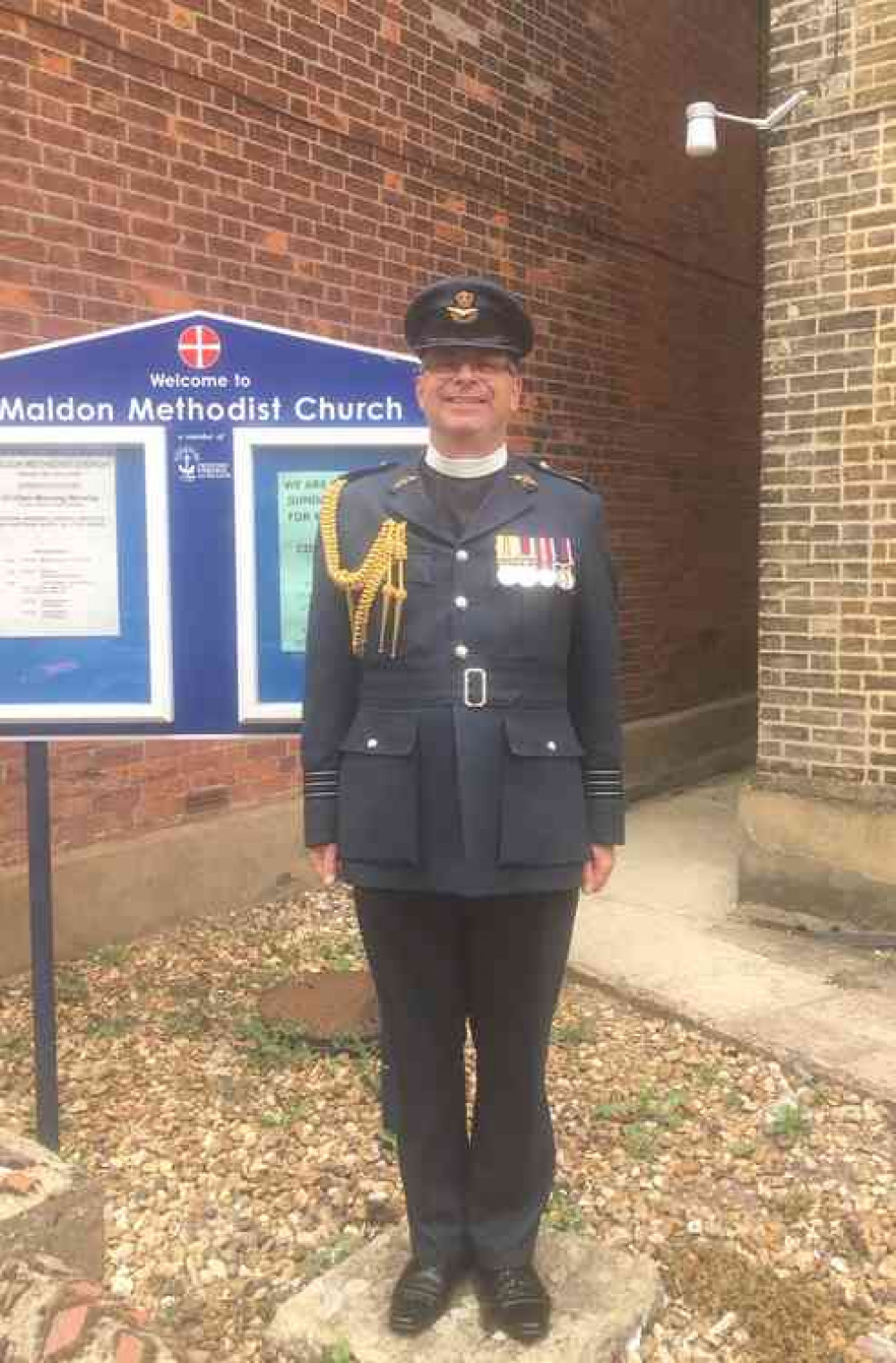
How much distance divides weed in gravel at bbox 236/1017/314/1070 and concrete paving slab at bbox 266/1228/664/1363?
3.60ft

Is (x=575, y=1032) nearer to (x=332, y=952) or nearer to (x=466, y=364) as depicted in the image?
(x=332, y=952)

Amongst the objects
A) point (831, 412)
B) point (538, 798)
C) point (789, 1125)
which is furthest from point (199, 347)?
point (831, 412)

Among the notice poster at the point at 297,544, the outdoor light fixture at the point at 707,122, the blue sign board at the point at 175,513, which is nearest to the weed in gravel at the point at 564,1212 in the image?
the blue sign board at the point at 175,513

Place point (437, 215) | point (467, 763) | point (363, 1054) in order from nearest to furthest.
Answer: point (467, 763)
point (363, 1054)
point (437, 215)

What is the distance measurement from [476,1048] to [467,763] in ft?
2.04

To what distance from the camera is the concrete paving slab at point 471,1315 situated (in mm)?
2354

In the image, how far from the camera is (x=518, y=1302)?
2.39m

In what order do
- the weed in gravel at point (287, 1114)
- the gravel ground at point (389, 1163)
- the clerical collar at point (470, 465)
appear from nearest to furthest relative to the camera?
the clerical collar at point (470, 465)
the gravel ground at point (389, 1163)
the weed in gravel at point (287, 1114)

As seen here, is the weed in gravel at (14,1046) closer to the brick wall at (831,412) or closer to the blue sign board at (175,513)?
the blue sign board at (175,513)

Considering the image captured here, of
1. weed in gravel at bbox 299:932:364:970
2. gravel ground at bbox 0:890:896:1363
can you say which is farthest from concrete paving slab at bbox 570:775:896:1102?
weed in gravel at bbox 299:932:364:970

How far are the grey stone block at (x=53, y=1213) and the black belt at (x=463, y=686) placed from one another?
3.73ft

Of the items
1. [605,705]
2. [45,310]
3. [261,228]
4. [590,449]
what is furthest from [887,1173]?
[590,449]

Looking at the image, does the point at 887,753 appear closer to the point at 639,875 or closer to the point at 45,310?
the point at 639,875

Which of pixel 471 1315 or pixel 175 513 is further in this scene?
pixel 175 513
